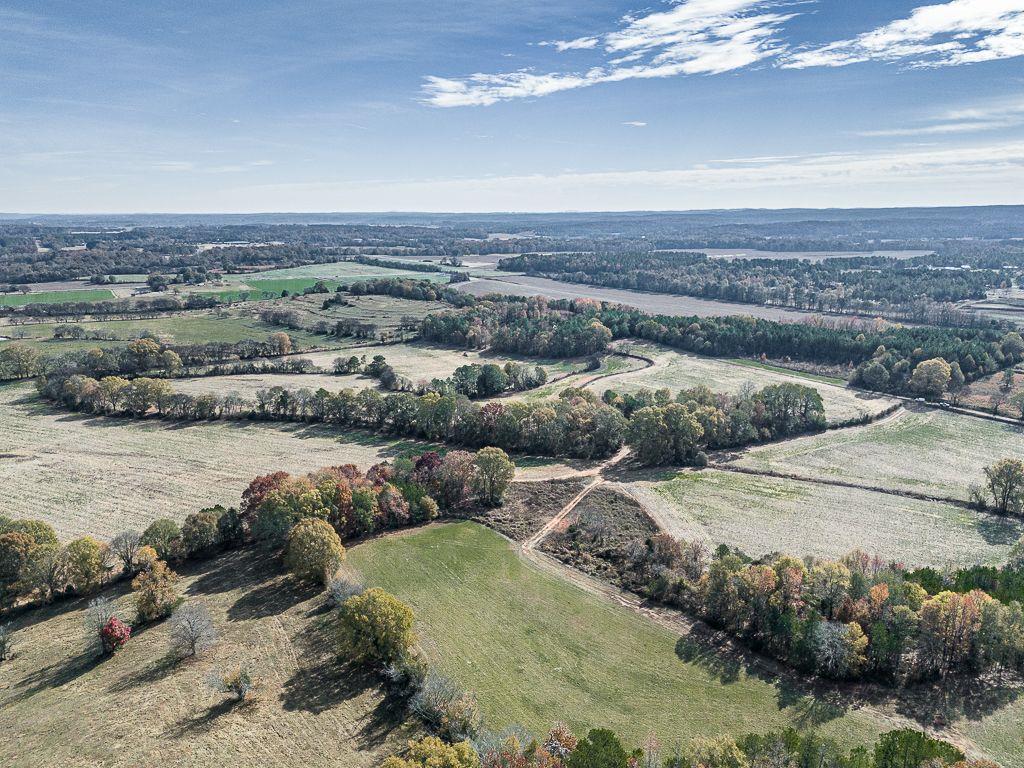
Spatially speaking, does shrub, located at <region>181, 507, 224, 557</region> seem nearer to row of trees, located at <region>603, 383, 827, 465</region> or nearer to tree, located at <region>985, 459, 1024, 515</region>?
row of trees, located at <region>603, 383, 827, 465</region>

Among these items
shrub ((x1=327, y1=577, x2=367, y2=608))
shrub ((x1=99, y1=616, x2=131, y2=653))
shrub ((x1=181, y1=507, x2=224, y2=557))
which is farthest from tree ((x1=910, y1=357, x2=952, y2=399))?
shrub ((x1=99, y1=616, x2=131, y2=653))

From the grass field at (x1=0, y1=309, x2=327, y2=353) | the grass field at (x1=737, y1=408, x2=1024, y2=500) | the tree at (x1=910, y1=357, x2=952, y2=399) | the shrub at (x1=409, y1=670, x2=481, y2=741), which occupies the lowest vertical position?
the shrub at (x1=409, y1=670, x2=481, y2=741)

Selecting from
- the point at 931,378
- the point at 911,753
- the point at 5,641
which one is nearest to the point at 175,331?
the point at 5,641

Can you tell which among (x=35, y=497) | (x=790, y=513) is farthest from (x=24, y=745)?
(x=790, y=513)

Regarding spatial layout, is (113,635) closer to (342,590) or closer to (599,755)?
(342,590)

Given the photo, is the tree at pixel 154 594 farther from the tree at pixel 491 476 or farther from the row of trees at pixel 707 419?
the row of trees at pixel 707 419

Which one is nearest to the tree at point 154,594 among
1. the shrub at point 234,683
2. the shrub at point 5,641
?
the shrub at point 5,641
